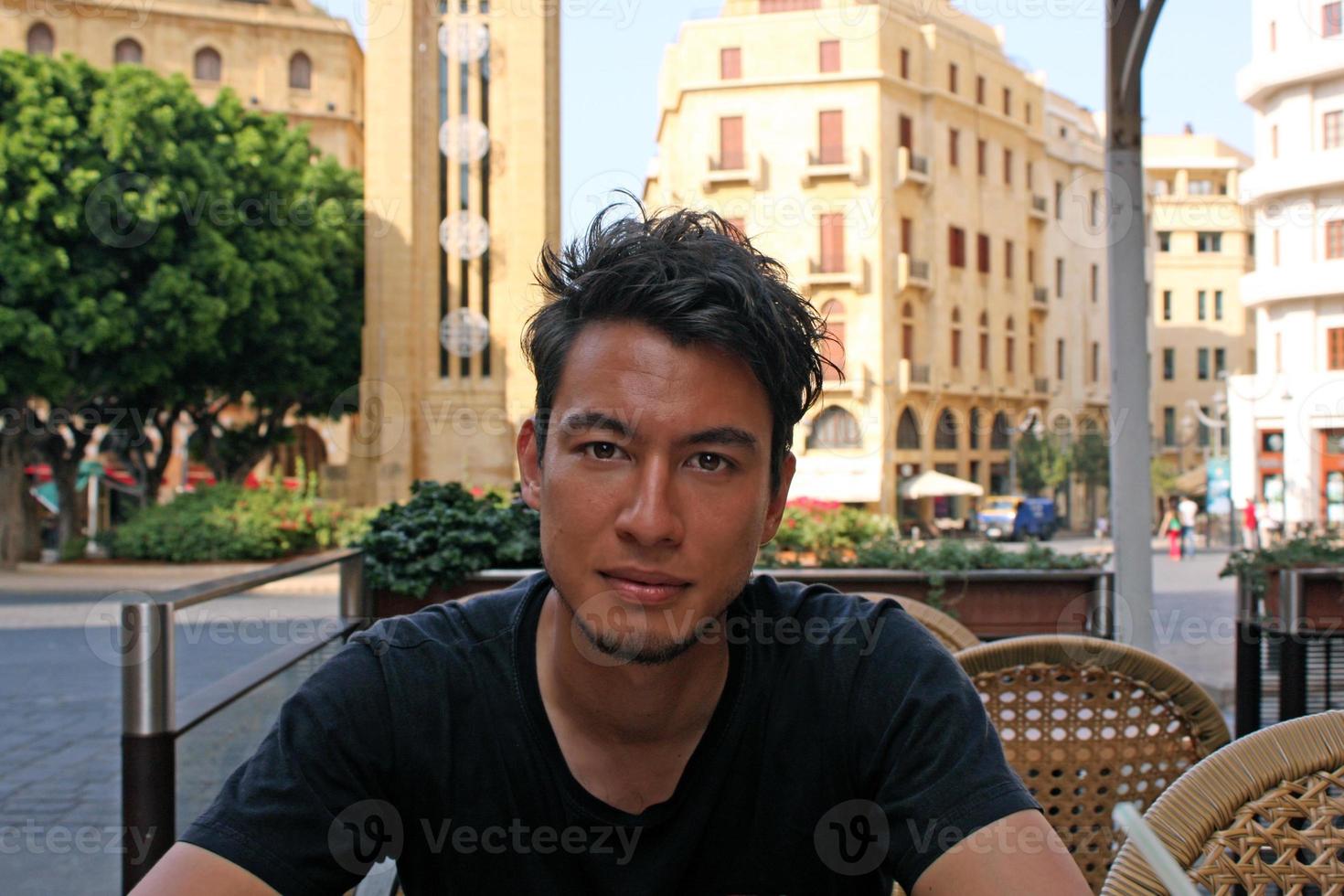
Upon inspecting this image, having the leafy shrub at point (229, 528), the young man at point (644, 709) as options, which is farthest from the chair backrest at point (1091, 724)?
the leafy shrub at point (229, 528)

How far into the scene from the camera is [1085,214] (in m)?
55.5

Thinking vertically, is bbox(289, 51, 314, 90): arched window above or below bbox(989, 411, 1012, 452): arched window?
above

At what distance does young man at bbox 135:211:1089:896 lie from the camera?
1580 mm

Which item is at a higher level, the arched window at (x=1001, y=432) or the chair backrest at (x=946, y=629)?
the arched window at (x=1001, y=432)

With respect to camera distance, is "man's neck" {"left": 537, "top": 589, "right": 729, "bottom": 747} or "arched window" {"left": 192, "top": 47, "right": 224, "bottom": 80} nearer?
"man's neck" {"left": 537, "top": 589, "right": 729, "bottom": 747}

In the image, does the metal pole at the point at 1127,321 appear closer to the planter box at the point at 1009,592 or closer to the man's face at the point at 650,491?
the planter box at the point at 1009,592

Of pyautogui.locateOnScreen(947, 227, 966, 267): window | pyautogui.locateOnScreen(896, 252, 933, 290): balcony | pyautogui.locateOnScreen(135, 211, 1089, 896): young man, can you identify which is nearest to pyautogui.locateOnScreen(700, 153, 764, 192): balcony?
pyautogui.locateOnScreen(896, 252, 933, 290): balcony

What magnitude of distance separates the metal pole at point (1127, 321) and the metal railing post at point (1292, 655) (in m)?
0.84

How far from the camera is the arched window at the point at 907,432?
4506cm

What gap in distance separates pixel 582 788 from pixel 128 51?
5256 centimetres

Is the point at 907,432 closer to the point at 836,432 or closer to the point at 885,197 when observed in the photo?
the point at 836,432

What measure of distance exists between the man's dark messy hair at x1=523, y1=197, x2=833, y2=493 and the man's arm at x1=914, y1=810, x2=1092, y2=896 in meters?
0.56

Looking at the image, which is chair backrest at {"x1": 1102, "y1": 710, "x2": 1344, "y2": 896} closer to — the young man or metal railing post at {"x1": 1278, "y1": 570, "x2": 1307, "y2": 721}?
the young man

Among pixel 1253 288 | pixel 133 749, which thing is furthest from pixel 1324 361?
pixel 133 749
